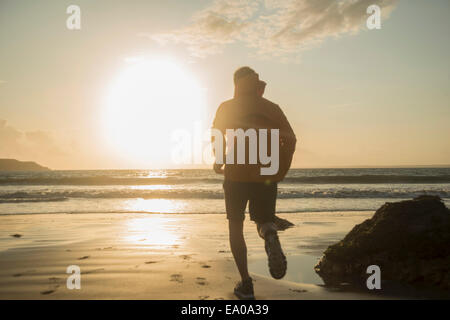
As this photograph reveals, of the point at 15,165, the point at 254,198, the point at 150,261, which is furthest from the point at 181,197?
the point at 15,165

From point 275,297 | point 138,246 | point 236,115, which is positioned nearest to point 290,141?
point 236,115

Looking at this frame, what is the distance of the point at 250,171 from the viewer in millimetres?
3270

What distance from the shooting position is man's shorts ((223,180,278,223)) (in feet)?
10.9

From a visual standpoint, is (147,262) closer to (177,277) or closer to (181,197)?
(177,277)

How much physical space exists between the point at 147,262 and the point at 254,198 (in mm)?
2181

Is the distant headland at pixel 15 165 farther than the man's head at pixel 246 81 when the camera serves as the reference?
Yes

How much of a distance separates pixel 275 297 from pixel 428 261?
178 centimetres

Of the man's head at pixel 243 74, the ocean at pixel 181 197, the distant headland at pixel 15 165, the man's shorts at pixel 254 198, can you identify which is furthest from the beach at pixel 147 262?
the distant headland at pixel 15 165

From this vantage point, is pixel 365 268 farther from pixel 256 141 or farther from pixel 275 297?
pixel 256 141

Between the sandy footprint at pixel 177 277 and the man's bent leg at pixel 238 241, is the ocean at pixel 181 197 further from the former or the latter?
the man's bent leg at pixel 238 241

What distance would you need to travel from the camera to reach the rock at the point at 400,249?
3.68 meters

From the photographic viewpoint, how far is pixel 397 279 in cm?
378
